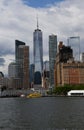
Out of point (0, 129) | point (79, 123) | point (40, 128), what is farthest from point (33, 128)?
point (79, 123)

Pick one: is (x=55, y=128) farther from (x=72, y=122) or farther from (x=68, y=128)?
(x=72, y=122)

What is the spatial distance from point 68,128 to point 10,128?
1073 cm

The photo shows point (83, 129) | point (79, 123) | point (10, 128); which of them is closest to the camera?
point (83, 129)

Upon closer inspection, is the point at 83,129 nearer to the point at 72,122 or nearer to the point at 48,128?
the point at 48,128

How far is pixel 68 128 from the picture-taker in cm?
7256

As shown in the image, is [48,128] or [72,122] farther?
[72,122]

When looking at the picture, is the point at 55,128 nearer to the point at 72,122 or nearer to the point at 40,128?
the point at 40,128

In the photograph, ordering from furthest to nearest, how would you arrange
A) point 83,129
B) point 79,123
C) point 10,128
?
point 79,123, point 10,128, point 83,129

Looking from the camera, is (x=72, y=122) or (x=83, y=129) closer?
(x=83, y=129)

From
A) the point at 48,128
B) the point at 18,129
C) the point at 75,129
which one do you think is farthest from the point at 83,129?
the point at 18,129

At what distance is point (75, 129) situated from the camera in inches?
2756

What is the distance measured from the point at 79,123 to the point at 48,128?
1084cm

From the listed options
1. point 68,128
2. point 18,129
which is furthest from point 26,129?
point 68,128

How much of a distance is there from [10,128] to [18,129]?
315 cm
